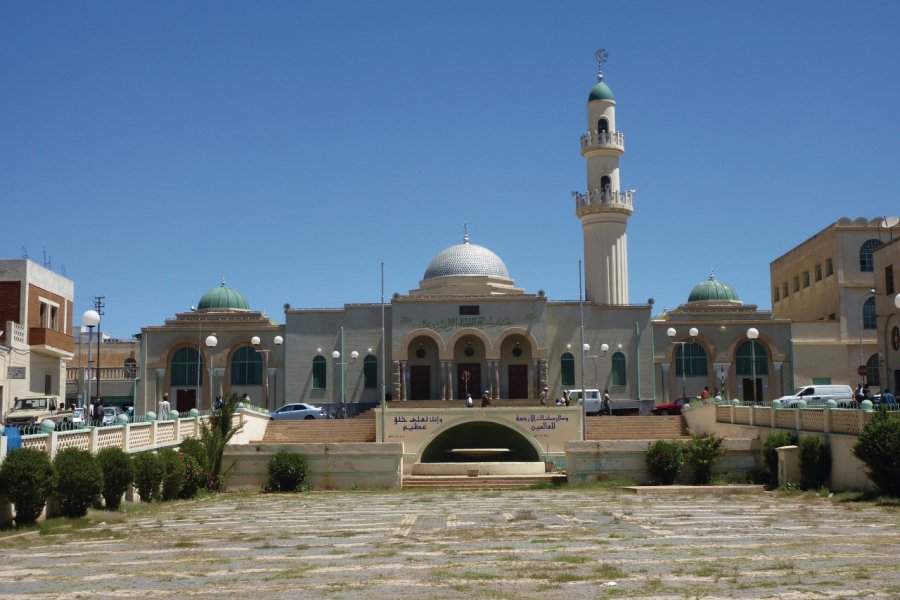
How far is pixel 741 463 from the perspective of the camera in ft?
85.5

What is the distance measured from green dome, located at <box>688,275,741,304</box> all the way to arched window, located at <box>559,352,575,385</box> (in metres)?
10.8

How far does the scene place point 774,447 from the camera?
80.1 ft

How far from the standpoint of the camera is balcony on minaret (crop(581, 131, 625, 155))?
156ft

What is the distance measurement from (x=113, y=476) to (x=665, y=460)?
539 inches

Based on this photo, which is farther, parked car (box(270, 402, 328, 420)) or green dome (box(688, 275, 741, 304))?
green dome (box(688, 275, 741, 304))

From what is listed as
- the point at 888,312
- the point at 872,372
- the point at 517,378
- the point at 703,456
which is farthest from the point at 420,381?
the point at 703,456

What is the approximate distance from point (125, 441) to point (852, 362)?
1390 inches

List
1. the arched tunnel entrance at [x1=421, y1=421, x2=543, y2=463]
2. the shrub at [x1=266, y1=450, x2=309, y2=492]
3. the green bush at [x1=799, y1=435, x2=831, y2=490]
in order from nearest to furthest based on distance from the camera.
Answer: the green bush at [x1=799, y1=435, x2=831, y2=490], the shrub at [x1=266, y1=450, x2=309, y2=492], the arched tunnel entrance at [x1=421, y1=421, x2=543, y2=463]

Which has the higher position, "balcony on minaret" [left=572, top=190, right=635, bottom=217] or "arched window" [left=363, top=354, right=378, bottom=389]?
"balcony on minaret" [left=572, top=190, right=635, bottom=217]

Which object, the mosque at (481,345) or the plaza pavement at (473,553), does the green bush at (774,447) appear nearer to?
the plaza pavement at (473,553)

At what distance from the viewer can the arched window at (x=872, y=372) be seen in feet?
149

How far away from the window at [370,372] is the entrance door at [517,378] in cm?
606

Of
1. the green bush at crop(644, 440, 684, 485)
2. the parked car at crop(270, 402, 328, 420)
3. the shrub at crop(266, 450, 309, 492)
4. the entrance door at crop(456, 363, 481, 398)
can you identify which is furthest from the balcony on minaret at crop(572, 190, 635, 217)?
the shrub at crop(266, 450, 309, 492)

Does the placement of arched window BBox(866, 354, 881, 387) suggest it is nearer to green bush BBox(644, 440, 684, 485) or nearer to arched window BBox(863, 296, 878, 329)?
arched window BBox(863, 296, 878, 329)
